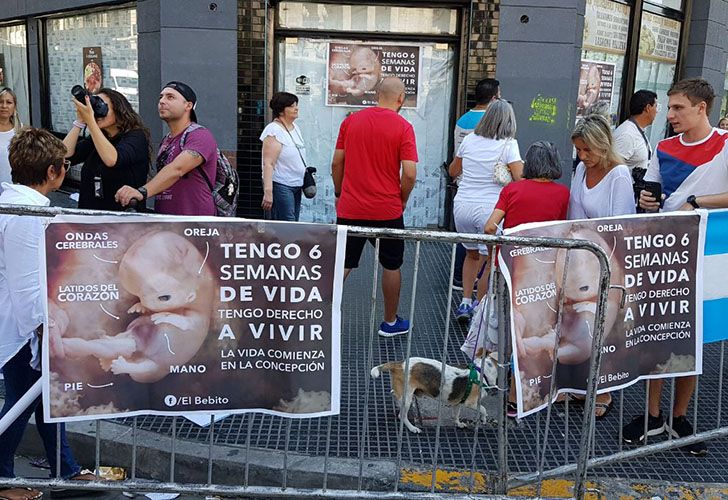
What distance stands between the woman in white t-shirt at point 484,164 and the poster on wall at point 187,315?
101 inches

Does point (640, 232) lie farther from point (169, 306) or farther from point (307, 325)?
point (169, 306)

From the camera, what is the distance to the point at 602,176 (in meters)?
4.33

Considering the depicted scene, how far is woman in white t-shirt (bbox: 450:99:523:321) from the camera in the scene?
5523 mm

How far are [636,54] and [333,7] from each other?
15.7 ft

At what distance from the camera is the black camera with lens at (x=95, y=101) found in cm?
439

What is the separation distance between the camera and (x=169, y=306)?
304 centimetres

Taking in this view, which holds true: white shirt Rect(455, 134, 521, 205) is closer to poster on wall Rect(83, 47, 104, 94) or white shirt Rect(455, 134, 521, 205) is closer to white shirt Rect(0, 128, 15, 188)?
white shirt Rect(0, 128, 15, 188)

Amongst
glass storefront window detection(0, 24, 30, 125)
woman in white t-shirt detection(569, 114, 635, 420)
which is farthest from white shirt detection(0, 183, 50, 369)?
glass storefront window detection(0, 24, 30, 125)

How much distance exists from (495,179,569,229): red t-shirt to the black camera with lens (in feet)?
8.90

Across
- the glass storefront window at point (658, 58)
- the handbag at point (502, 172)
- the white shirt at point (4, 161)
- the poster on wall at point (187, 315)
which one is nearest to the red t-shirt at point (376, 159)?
the handbag at point (502, 172)

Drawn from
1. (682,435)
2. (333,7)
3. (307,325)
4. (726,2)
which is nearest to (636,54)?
(726,2)

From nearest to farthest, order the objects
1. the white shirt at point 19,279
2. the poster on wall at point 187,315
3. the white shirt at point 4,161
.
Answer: the poster on wall at point 187,315
the white shirt at point 19,279
the white shirt at point 4,161

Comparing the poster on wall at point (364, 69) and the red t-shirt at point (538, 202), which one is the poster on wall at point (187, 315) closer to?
the red t-shirt at point (538, 202)

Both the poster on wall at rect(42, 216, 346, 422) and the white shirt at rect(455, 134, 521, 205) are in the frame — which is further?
the white shirt at rect(455, 134, 521, 205)
